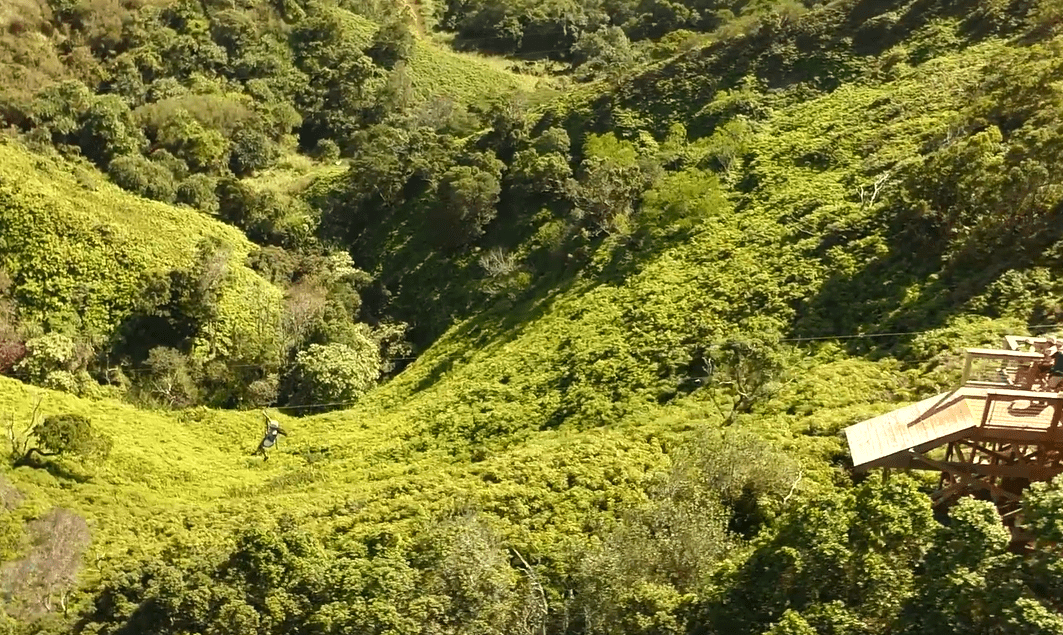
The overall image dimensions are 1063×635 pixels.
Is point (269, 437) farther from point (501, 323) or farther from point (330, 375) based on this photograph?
point (501, 323)

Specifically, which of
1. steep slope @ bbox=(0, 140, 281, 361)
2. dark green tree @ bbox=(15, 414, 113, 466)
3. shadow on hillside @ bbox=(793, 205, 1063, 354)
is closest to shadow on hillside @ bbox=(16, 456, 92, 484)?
dark green tree @ bbox=(15, 414, 113, 466)

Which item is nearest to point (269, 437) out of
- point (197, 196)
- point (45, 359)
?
point (45, 359)

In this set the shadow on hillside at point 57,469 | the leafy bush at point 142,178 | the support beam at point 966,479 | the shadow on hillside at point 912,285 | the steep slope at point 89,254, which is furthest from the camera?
the leafy bush at point 142,178

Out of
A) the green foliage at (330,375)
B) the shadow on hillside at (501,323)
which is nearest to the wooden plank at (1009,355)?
the shadow on hillside at (501,323)

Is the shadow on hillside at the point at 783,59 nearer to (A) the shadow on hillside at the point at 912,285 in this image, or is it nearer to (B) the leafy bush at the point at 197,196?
(A) the shadow on hillside at the point at 912,285

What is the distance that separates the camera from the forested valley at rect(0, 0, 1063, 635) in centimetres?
1297

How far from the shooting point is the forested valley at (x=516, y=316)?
13.0m

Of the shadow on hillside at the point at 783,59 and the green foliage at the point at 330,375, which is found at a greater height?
the shadow on hillside at the point at 783,59

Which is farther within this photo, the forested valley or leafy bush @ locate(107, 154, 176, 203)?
leafy bush @ locate(107, 154, 176, 203)

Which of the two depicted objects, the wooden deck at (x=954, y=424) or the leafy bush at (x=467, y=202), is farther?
the leafy bush at (x=467, y=202)

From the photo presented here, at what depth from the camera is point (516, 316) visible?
1165 inches

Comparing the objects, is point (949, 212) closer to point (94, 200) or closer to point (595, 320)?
point (595, 320)

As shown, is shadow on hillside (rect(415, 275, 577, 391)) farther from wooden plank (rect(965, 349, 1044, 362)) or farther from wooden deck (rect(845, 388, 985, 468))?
wooden plank (rect(965, 349, 1044, 362))

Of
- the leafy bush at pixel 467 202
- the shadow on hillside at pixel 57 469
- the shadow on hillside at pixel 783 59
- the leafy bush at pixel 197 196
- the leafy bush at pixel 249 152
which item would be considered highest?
the shadow on hillside at pixel 783 59
